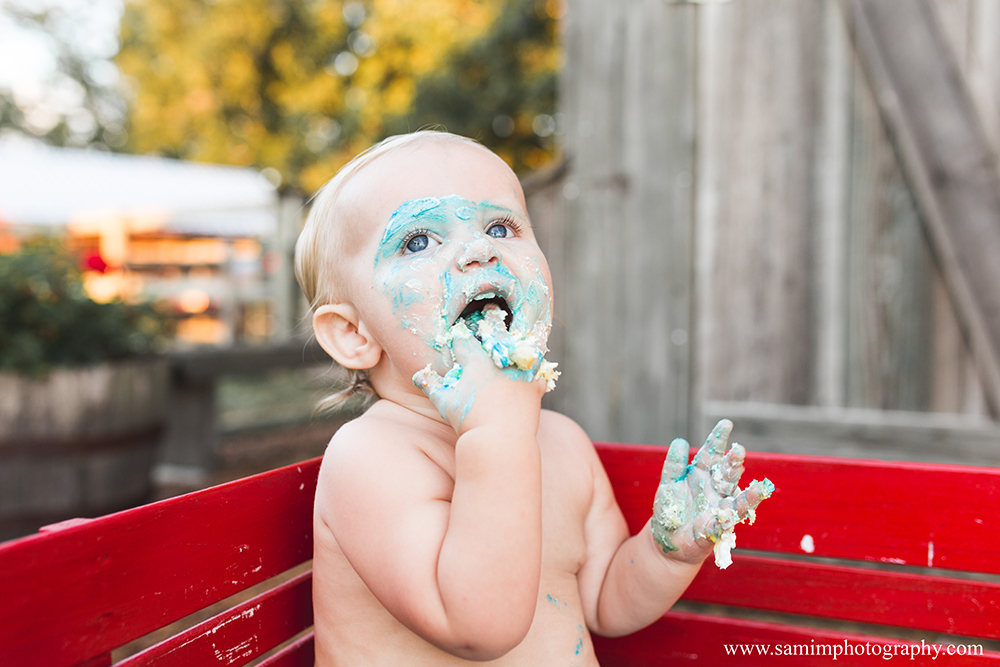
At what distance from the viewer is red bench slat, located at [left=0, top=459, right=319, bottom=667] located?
0.77 meters

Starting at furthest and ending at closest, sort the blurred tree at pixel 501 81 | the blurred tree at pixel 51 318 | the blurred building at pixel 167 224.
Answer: the blurred tree at pixel 501 81
the blurred building at pixel 167 224
the blurred tree at pixel 51 318

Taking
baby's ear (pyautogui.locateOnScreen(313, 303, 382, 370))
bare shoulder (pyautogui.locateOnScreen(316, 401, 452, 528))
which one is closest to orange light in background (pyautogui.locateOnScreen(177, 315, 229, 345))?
baby's ear (pyautogui.locateOnScreen(313, 303, 382, 370))

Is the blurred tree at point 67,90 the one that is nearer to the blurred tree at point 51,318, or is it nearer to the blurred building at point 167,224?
the blurred building at point 167,224

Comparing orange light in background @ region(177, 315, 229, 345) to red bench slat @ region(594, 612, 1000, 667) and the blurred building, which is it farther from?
red bench slat @ region(594, 612, 1000, 667)

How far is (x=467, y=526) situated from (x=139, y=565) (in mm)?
438

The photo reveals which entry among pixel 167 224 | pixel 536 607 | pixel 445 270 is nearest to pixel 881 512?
pixel 536 607

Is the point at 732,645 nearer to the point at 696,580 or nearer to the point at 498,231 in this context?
the point at 696,580

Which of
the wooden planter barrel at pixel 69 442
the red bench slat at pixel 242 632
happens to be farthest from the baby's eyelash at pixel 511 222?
the wooden planter barrel at pixel 69 442

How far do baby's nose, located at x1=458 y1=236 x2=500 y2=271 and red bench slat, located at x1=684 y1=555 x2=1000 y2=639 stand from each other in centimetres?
78

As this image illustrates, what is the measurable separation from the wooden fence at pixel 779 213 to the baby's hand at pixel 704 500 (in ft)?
4.71

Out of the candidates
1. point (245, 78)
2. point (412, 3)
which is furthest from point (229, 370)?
point (245, 78)

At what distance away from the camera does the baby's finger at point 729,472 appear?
0.97 m

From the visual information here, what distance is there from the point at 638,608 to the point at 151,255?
40.1 ft

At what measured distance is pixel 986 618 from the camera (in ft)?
3.85
